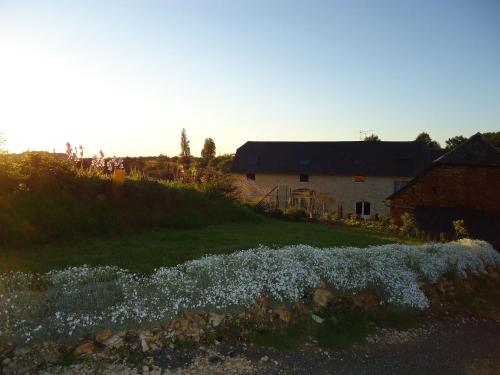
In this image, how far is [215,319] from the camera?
6.10 meters

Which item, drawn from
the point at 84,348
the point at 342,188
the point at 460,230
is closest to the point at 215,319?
the point at 84,348

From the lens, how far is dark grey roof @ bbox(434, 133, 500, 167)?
1786 cm

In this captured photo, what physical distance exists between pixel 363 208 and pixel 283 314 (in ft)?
97.9

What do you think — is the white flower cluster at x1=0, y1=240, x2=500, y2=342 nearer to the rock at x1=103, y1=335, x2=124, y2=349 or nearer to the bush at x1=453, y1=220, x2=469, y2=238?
the rock at x1=103, y1=335, x2=124, y2=349

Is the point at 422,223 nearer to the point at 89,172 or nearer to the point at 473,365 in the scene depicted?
the point at 473,365

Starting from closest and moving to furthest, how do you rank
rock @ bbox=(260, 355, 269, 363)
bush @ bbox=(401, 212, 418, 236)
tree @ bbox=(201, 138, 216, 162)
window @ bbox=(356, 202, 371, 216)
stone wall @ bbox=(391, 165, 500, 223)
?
rock @ bbox=(260, 355, 269, 363) < bush @ bbox=(401, 212, 418, 236) < stone wall @ bbox=(391, 165, 500, 223) < window @ bbox=(356, 202, 371, 216) < tree @ bbox=(201, 138, 216, 162)

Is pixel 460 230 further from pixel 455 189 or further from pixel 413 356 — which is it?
pixel 413 356

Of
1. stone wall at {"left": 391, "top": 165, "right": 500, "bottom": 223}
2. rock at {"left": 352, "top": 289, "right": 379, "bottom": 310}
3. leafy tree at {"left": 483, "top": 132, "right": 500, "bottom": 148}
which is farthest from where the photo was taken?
leafy tree at {"left": 483, "top": 132, "right": 500, "bottom": 148}

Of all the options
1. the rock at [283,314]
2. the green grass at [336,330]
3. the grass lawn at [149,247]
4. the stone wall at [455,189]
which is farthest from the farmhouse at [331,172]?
the rock at [283,314]

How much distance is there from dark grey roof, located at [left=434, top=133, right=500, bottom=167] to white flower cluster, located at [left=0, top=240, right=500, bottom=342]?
35.1ft

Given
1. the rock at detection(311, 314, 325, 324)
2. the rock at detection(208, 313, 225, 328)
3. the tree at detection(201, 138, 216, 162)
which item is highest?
the tree at detection(201, 138, 216, 162)

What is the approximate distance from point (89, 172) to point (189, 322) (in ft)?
28.2

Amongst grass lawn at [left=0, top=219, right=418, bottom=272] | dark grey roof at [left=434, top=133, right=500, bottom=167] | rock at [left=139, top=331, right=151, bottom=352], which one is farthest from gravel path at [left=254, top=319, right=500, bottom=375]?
dark grey roof at [left=434, top=133, right=500, bottom=167]

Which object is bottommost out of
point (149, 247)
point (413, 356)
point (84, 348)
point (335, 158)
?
point (413, 356)
